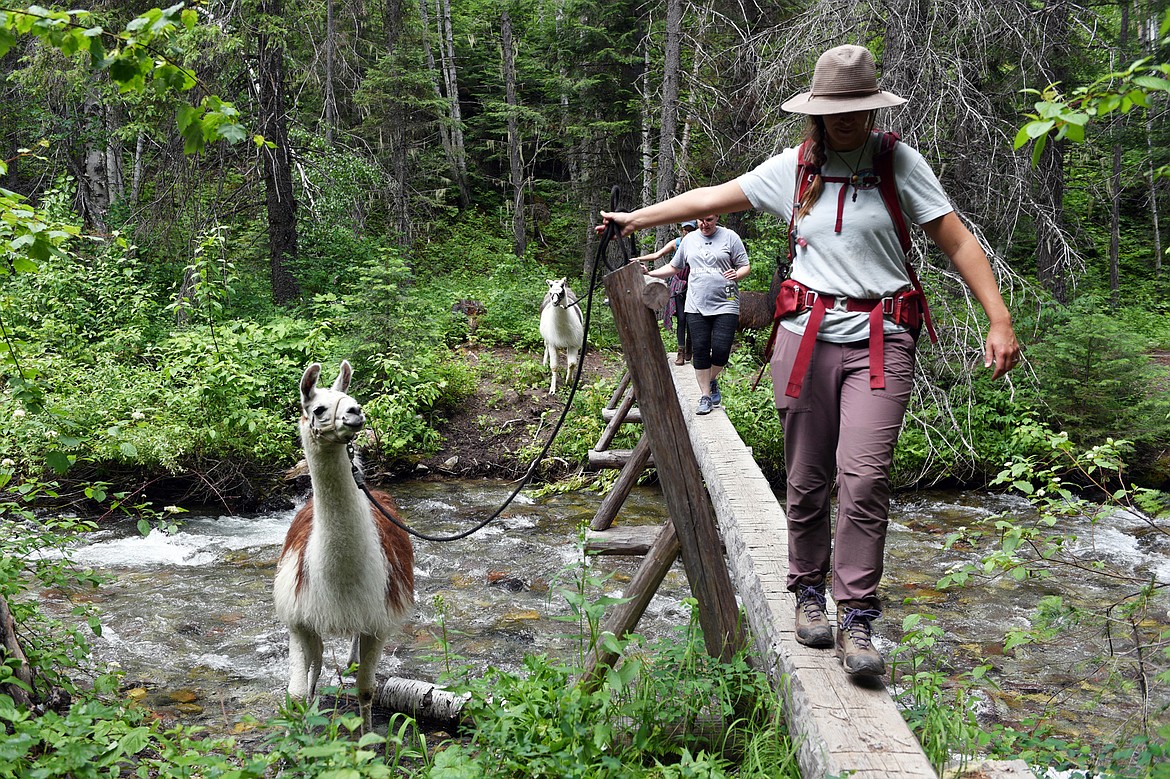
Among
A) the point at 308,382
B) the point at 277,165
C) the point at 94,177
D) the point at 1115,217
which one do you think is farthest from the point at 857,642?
the point at 1115,217

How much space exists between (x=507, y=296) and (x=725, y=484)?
13118 millimetres

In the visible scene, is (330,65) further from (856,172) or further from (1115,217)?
(1115,217)

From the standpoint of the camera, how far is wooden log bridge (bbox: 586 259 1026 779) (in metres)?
2.72

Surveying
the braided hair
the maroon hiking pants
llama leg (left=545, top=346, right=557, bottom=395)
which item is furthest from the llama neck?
llama leg (left=545, top=346, right=557, bottom=395)

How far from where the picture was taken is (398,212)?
20.5 meters

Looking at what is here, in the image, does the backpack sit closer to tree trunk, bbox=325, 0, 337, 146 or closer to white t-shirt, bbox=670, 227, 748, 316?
white t-shirt, bbox=670, 227, 748, 316

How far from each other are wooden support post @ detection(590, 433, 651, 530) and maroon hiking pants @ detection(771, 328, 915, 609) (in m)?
3.78

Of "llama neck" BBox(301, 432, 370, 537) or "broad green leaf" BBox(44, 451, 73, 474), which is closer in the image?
"broad green leaf" BBox(44, 451, 73, 474)

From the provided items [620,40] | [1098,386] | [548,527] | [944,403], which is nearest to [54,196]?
[548,527]

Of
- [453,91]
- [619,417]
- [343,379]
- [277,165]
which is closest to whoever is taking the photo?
[343,379]

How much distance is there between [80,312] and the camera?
13508 mm

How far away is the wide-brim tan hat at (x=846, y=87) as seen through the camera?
315 centimetres

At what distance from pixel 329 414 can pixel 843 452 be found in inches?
97.1

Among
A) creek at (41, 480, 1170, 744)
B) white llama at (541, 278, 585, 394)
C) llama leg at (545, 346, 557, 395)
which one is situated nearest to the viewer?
creek at (41, 480, 1170, 744)
